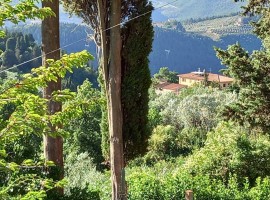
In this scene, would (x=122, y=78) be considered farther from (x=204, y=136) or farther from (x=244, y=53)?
(x=204, y=136)

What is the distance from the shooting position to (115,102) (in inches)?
233

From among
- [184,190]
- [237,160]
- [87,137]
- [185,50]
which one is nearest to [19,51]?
[87,137]

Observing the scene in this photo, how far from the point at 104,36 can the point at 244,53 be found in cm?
337

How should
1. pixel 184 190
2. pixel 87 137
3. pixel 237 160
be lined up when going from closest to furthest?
pixel 184 190
pixel 237 160
pixel 87 137

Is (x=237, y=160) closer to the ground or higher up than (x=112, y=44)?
closer to the ground

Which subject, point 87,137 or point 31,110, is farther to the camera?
point 87,137

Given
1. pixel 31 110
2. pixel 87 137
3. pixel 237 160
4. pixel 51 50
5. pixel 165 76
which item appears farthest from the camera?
pixel 165 76

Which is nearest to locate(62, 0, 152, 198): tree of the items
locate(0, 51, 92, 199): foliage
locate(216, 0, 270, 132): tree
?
locate(216, 0, 270, 132): tree

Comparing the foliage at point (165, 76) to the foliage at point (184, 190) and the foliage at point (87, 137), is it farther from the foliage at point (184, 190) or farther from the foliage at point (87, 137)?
the foliage at point (184, 190)

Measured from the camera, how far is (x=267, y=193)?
23.3ft

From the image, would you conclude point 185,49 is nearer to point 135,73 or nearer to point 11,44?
point 11,44

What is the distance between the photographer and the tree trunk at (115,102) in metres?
5.85

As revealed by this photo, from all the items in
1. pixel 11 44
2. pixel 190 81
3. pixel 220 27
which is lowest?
pixel 190 81

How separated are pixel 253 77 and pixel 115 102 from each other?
126 inches
